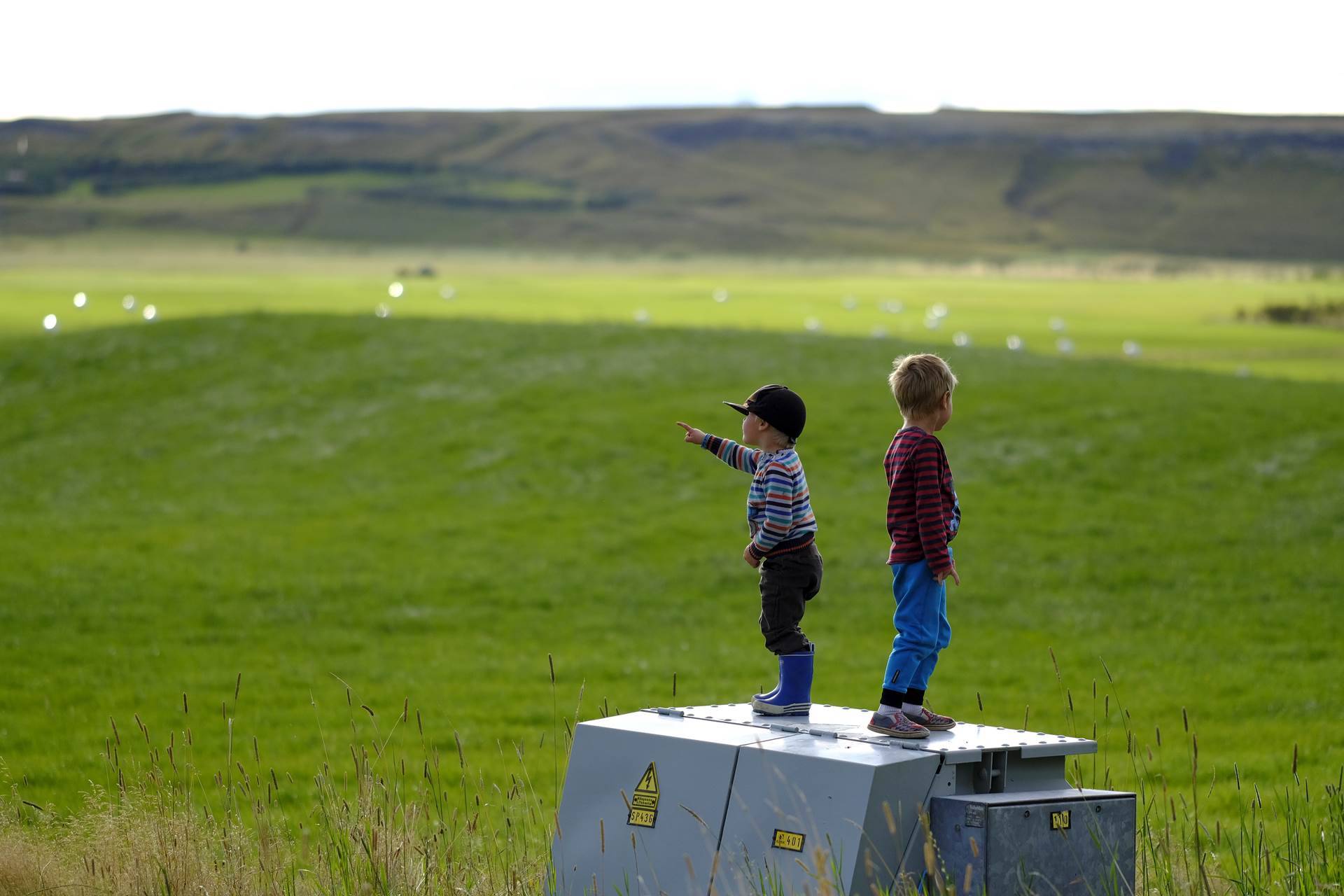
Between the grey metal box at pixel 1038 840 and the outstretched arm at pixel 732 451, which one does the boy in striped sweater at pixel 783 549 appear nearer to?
the outstretched arm at pixel 732 451

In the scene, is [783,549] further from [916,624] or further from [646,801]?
[646,801]

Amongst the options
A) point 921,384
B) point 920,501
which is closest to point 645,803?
point 920,501

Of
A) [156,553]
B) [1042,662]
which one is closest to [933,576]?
[1042,662]

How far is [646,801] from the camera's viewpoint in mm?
5520

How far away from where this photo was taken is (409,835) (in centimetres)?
630

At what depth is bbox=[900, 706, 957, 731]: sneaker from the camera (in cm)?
568

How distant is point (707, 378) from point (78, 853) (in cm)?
2437

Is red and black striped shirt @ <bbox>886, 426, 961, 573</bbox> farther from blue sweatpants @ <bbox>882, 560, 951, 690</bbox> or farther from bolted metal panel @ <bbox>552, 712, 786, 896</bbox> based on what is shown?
bolted metal panel @ <bbox>552, 712, 786, 896</bbox>

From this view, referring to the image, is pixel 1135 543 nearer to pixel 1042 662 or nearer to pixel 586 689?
pixel 1042 662

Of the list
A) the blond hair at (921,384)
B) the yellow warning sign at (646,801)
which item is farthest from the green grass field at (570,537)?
the yellow warning sign at (646,801)

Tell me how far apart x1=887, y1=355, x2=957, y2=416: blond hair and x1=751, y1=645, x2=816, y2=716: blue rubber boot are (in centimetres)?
109

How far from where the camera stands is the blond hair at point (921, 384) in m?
5.67

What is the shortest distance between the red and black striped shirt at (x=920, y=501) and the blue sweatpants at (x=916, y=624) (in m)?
0.08

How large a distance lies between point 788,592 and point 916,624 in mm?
548
